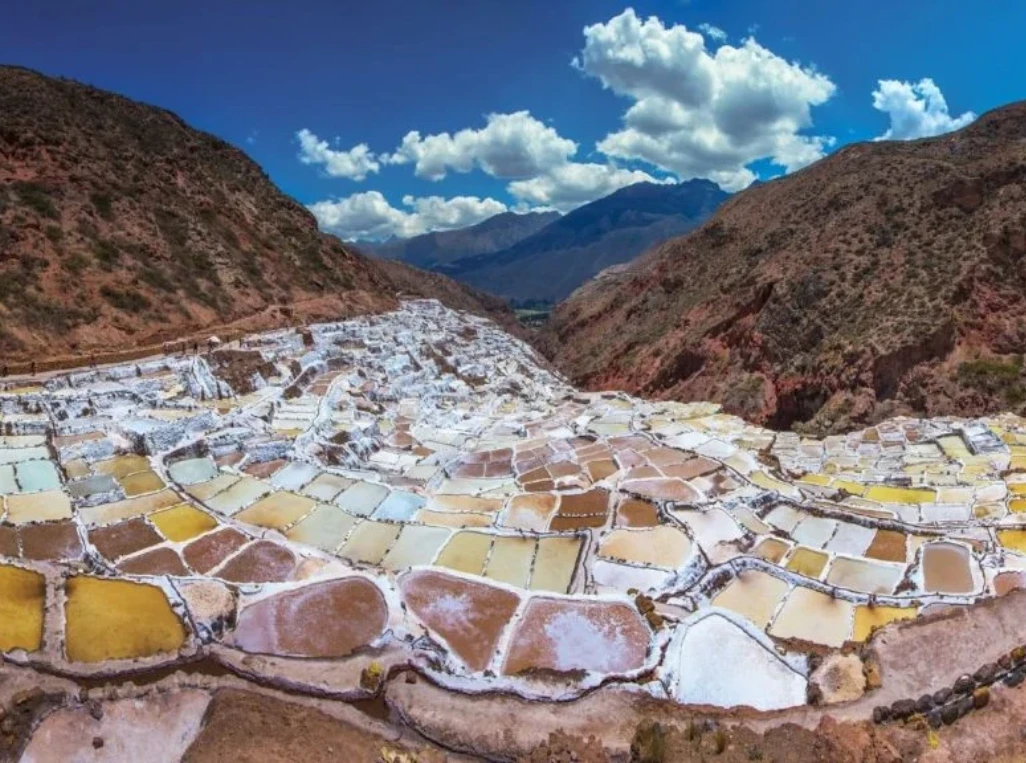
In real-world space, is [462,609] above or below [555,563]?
below

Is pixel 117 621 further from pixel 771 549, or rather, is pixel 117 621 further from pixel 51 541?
pixel 771 549

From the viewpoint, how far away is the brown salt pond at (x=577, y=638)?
1119 centimetres

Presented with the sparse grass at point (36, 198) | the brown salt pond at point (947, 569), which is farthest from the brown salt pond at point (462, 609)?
the sparse grass at point (36, 198)

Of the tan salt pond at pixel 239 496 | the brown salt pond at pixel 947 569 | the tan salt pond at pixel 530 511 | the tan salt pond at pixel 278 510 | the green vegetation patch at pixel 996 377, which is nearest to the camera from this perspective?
the brown salt pond at pixel 947 569

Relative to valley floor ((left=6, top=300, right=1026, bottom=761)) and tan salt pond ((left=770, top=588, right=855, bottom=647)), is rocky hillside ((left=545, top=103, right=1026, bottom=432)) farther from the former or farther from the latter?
tan salt pond ((left=770, top=588, right=855, bottom=647))

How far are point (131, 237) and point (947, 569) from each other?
4291 centimetres

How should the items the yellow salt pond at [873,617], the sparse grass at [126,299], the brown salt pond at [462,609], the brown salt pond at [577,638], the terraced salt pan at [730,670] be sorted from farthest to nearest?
the sparse grass at [126,299]
the yellow salt pond at [873,617]
the brown salt pond at [462,609]
the brown salt pond at [577,638]
the terraced salt pan at [730,670]

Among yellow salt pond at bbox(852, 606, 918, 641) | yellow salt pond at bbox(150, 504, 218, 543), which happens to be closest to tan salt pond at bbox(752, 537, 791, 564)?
yellow salt pond at bbox(852, 606, 918, 641)

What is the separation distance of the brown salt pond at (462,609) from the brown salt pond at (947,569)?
8.08m

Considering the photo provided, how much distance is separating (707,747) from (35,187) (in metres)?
43.5

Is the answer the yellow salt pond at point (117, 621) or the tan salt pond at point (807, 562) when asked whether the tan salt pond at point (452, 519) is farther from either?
the tan salt pond at point (807, 562)

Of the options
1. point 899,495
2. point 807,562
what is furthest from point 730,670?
point 899,495

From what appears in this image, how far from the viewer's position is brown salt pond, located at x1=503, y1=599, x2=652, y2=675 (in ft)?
36.7

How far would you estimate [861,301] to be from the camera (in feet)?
132
